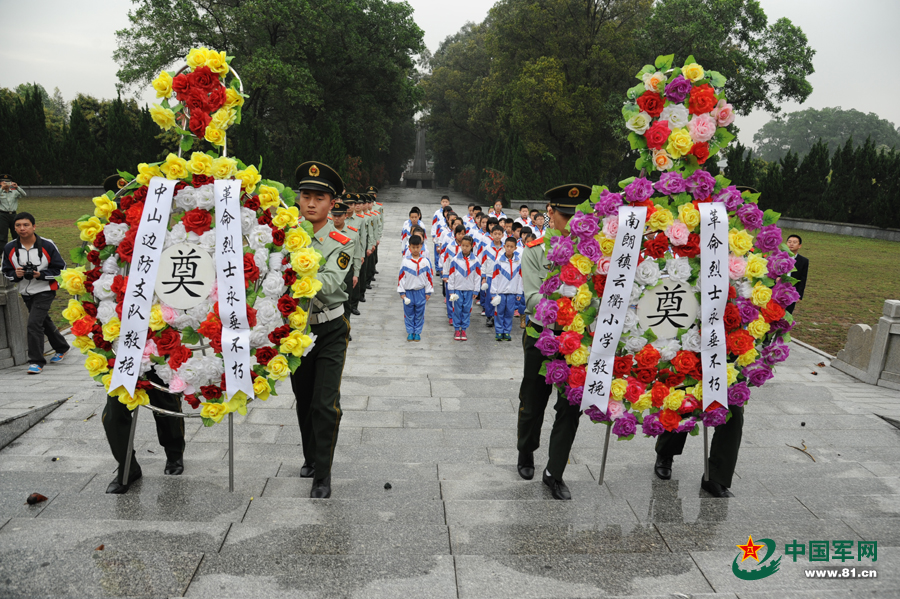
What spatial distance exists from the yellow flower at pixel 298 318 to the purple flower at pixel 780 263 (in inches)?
114

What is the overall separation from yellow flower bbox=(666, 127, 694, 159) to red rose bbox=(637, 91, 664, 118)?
0.58 ft

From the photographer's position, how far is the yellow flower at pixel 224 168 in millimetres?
3691

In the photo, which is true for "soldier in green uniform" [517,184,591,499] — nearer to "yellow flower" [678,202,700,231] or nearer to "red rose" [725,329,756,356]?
"yellow flower" [678,202,700,231]

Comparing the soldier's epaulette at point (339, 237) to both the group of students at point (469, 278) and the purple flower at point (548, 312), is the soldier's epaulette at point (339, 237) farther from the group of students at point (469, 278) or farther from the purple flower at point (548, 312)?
the group of students at point (469, 278)

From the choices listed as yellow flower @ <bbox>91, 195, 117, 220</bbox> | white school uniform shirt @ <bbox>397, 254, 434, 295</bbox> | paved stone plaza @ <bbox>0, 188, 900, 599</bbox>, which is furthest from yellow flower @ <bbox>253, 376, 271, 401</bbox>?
white school uniform shirt @ <bbox>397, 254, 434, 295</bbox>

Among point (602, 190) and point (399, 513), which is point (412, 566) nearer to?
point (399, 513)

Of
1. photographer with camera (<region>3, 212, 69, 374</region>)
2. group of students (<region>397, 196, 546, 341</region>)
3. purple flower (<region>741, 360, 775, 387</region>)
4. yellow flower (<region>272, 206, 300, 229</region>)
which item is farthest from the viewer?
group of students (<region>397, 196, 546, 341</region>)

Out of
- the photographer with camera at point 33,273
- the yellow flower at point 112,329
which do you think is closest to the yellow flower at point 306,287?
the yellow flower at point 112,329

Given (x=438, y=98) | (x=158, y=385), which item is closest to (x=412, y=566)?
(x=158, y=385)

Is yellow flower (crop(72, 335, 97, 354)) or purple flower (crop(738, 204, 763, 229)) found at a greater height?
purple flower (crop(738, 204, 763, 229))

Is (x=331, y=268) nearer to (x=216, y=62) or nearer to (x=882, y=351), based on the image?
(x=216, y=62)

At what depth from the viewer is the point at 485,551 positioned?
314 centimetres

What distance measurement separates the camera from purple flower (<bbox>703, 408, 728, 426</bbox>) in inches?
152

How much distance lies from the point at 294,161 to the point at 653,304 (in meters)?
28.6
